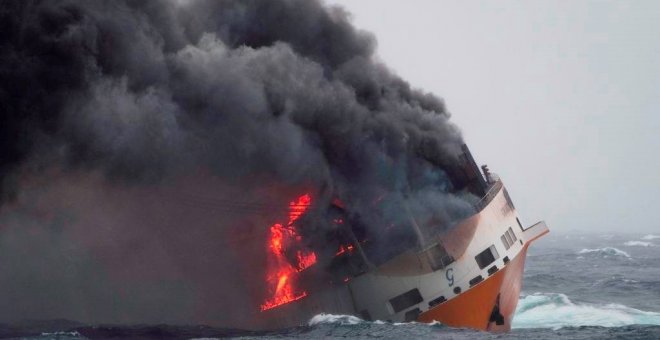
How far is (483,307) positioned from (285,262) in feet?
43.1

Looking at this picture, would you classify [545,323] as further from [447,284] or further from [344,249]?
[344,249]

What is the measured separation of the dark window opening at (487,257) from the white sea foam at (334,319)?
26.1ft

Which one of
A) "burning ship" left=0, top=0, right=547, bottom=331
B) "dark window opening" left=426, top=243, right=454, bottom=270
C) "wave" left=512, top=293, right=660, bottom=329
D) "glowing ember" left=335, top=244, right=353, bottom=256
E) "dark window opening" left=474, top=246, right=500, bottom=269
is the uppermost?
"burning ship" left=0, top=0, right=547, bottom=331

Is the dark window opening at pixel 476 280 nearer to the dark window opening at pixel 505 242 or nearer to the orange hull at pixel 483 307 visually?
the orange hull at pixel 483 307

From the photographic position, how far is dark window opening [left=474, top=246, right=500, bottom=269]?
111 ft

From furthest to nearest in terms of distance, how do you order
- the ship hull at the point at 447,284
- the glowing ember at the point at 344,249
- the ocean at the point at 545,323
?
the glowing ember at the point at 344,249
the ship hull at the point at 447,284
the ocean at the point at 545,323

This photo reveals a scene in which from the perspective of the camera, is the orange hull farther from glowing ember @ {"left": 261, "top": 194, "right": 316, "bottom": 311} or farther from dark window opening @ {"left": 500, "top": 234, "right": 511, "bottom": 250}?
glowing ember @ {"left": 261, "top": 194, "right": 316, "bottom": 311}

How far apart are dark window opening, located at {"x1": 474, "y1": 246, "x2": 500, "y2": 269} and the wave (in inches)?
324

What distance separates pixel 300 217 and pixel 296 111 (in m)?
6.97

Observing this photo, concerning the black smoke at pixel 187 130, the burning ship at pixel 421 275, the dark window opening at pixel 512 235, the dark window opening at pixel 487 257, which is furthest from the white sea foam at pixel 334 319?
the dark window opening at pixel 512 235

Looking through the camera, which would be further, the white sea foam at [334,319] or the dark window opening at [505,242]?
the dark window opening at [505,242]

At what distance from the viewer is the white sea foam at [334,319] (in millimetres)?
32928

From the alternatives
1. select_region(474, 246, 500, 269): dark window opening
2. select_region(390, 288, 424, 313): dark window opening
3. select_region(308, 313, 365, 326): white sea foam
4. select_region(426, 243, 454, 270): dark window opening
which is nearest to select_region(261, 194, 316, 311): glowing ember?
select_region(308, 313, 365, 326): white sea foam

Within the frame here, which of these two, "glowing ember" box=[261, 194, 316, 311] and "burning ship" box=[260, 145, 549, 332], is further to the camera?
"glowing ember" box=[261, 194, 316, 311]
